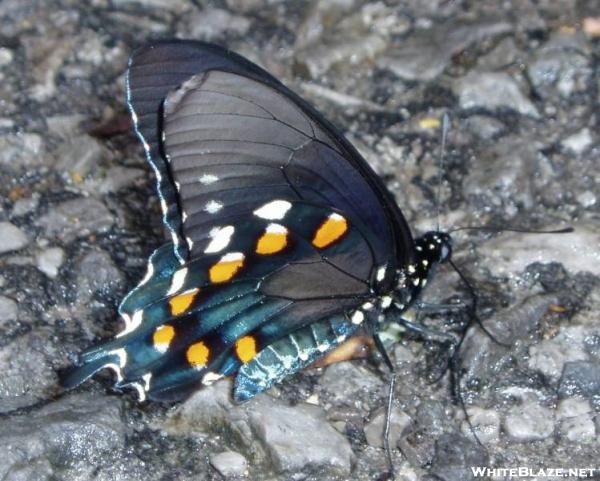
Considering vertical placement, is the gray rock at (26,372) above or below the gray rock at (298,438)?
above

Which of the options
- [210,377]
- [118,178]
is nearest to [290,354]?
[210,377]

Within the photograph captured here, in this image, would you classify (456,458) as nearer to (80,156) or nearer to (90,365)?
(90,365)

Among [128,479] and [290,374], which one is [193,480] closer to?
[128,479]

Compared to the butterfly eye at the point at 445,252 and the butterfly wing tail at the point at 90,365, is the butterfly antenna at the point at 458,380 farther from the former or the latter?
the butterfly wing tail at the point at 90,365

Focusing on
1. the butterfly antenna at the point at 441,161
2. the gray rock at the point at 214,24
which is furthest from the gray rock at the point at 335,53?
the butterfly antenna at the point at 441,161

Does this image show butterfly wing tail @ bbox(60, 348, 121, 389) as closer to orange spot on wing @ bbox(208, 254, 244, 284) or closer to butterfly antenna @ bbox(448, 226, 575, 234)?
orange spot on wing @ bbox(208, 254, 244, 284)

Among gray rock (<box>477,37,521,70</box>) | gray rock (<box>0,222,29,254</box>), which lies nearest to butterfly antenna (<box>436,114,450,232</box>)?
gray rock (<box>477,37,521,70</box>)

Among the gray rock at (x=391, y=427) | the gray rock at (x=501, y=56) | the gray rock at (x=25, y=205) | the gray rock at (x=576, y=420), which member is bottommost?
the gray rock at (x=576, y=420)
